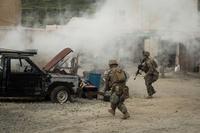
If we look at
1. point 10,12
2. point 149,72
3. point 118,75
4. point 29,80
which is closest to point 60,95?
point 29,80

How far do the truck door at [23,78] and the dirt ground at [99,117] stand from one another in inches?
15.2

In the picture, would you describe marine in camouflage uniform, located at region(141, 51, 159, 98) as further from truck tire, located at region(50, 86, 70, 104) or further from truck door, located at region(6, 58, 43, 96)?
truck door, located at region(6, 58, 43, 96)

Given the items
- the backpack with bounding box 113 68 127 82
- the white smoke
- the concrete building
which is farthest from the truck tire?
the concrete building

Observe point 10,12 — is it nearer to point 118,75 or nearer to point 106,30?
point 106,30

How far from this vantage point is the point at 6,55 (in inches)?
606

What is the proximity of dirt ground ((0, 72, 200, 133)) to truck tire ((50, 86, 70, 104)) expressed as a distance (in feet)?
0.80

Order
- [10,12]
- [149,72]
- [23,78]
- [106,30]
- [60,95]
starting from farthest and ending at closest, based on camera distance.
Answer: [10,12]
[106,30]
[149,72]
[60,95]
[23,78]

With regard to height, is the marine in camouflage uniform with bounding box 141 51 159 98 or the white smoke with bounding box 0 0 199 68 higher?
the white smoke with bounding box 0 0 199 68

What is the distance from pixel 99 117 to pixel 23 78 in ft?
10.7

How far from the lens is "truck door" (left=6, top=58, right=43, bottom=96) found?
15234 millimetres

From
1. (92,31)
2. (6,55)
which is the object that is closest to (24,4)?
(92,31)

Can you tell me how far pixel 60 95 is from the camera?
15875 millimetres

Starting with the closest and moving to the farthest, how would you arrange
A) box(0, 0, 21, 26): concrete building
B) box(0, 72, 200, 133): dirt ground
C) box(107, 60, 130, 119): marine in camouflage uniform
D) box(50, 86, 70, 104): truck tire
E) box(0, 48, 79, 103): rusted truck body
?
box(0, 72, 200, 133): dirt ground, box(107, 60, 130, 119): marine in camouflage uniform, box(0, 48, 79, 103): rusted truck body, box(50, 86, 70, 104): truck tire, box(0, 0, 21, 26): concrete building

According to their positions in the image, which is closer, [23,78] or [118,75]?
[118,75]
